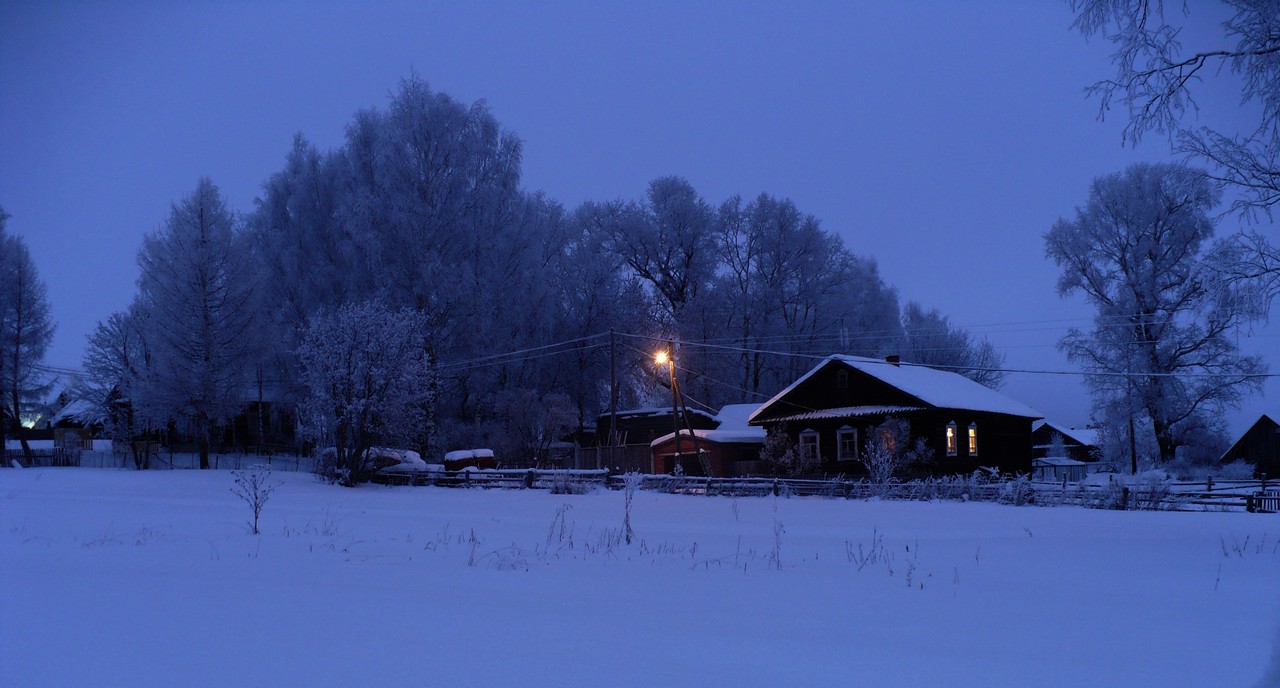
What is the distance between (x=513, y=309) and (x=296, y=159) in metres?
15.2

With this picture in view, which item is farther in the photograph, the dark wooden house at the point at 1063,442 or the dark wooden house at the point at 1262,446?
the dark wooden house at the point at 1063,442

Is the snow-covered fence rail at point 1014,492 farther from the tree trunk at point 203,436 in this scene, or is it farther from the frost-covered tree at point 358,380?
the tree trunk at point 203,436

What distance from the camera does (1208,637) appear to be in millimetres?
5582

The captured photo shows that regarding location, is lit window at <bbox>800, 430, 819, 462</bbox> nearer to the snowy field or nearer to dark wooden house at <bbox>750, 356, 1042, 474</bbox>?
dark wooden house at <bbox>750, 356, 1042, 474</bbox>

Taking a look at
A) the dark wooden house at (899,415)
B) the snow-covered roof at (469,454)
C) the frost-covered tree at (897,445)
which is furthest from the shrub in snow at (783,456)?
the snow-covered roof at (469,454)

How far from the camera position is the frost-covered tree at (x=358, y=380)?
90.7ft

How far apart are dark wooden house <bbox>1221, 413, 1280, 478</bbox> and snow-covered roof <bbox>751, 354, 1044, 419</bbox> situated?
43.5 ft

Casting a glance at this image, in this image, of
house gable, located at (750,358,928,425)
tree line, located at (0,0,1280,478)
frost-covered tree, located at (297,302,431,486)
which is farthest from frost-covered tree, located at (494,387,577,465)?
frost-covered tree, located at (297,302,431,486)

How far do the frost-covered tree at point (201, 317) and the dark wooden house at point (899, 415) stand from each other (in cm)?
2451

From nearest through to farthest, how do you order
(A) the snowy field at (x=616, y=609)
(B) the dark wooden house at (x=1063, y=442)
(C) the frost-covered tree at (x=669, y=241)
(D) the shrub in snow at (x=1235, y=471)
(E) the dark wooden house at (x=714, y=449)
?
(A) the snowy field at (x=616, y=609) < (D) the shrub in snow at (x=1235, y=471) < (E) the dark wooden house at (x=714, y=449) < (C) the frost-covered tree at (x=669, y=241) < (B) the dark wooden house at (x=1063, y=442)

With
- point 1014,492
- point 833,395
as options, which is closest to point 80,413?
point 833,395

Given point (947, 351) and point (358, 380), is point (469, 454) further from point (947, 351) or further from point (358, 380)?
point (947, 351)

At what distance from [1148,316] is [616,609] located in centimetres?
3784

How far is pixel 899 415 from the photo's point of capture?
114 feet
